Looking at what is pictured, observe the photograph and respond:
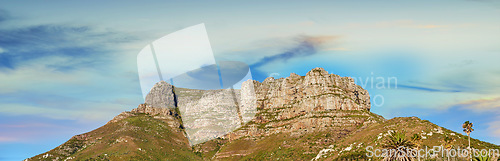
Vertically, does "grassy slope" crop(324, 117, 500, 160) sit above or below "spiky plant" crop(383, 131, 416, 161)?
above

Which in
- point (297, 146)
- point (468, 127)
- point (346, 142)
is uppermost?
point (297, 146)

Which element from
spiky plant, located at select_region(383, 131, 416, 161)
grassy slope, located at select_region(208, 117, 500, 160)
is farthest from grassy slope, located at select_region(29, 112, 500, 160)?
spiky plant, located at select_region(383, 131, 416, 161)

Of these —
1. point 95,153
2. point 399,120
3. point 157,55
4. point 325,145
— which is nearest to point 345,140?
point 325,145

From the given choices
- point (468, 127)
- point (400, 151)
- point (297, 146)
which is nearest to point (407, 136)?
point (468, 127)

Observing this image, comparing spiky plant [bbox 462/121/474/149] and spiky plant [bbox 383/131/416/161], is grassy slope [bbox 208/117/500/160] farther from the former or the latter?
spiky plant [bbox 383/131/416/161]

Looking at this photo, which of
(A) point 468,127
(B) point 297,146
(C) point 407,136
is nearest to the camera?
(A) point 468,127

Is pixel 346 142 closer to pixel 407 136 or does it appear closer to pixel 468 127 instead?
pixel 407 136

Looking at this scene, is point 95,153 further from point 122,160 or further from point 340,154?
point 340,154

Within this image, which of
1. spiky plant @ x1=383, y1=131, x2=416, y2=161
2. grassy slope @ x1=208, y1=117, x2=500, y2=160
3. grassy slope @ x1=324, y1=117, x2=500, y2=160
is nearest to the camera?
spiky plant @ x1=383, y1=131, x2=416, y2=161

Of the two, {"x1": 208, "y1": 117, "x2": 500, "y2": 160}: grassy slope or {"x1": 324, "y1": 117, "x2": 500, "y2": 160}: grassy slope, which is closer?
{"x1": 324, "y1": 117, "x2": 500, "y2": 160}: grassy slope

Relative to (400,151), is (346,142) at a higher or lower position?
higher

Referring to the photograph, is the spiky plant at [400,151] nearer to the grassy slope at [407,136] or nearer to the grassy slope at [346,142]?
the grassy slope at [407,136]

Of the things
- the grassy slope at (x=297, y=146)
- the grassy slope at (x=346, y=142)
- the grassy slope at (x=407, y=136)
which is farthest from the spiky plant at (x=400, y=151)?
the grassy slope at (x=297, y=146)
